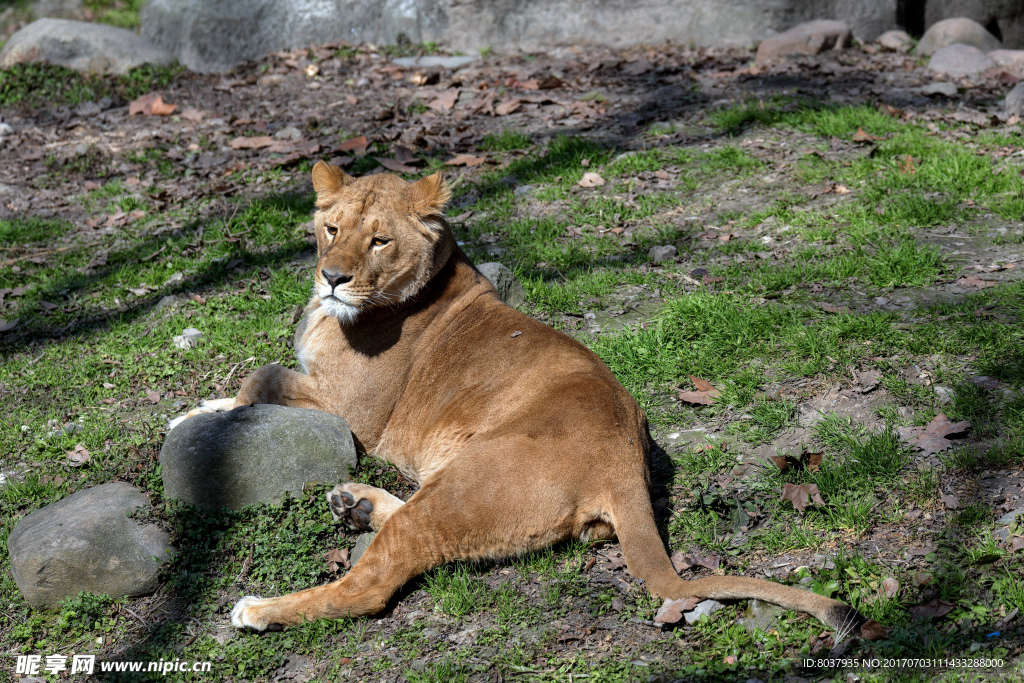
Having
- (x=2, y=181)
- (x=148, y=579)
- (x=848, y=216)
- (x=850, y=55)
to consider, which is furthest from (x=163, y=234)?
(x=850, y=55)

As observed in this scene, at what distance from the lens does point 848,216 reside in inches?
275

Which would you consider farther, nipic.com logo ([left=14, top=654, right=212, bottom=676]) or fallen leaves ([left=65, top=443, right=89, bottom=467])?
fallen leaves ([left=65, top=443, right=89, bottom=467])

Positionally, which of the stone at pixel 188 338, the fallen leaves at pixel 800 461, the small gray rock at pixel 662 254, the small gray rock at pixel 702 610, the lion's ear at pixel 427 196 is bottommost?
the small gray rock at pixel 702 610

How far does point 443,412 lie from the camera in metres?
4.71

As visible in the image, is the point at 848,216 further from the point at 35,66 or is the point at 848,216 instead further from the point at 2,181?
the point at 35,66

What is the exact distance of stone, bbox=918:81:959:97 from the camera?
371 inches

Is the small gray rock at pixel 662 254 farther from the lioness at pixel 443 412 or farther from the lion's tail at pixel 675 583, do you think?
the lion's tail at pixel 675 583

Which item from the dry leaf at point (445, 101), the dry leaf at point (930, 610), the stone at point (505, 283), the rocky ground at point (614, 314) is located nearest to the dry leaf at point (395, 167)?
the rocky ground at point (614, 314)

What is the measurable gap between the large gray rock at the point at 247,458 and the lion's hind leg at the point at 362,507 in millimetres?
281

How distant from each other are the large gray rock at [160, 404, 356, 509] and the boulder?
7.59m

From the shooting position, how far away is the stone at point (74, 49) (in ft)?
37.2

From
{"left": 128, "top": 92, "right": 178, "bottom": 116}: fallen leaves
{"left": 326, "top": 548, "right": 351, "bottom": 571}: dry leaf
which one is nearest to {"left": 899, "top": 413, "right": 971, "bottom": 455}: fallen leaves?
{"left": 326, "top": 548, "right": 351, "bottom": 571}: dry leaf

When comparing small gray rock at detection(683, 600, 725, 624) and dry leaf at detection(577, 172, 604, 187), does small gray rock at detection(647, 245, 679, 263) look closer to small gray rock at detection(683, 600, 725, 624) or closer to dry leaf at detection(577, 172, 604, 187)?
dry leaf at detection(577, 172, 604, 187)

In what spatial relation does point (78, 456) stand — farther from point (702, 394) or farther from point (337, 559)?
point (702, 394)
